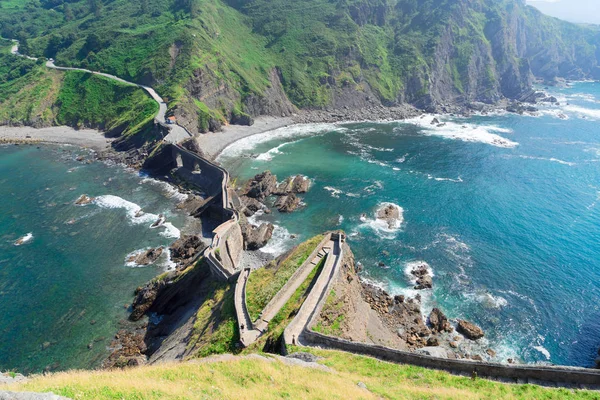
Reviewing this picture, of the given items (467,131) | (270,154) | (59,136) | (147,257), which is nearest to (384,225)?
(147,257)

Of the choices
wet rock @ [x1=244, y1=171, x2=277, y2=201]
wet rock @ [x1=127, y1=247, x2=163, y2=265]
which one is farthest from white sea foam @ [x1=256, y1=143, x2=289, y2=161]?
wet rock @ [x1=127, y1=247, x2=163, y2=265]

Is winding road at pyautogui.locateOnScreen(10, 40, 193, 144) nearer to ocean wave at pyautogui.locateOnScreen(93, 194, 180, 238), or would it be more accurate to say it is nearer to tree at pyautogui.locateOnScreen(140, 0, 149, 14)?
ocean wave at pyautogui.locateOnScreen(93, 194, 180, 238)

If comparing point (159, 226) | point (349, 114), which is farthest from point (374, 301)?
point (349, 114)

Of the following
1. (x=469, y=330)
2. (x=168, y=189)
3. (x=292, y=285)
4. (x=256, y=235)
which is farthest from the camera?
(x=168, y=189)

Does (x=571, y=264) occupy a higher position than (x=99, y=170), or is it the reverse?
(x=571, y=264)

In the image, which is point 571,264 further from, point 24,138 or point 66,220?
point 24,138

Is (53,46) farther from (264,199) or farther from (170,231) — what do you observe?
(264,199)
